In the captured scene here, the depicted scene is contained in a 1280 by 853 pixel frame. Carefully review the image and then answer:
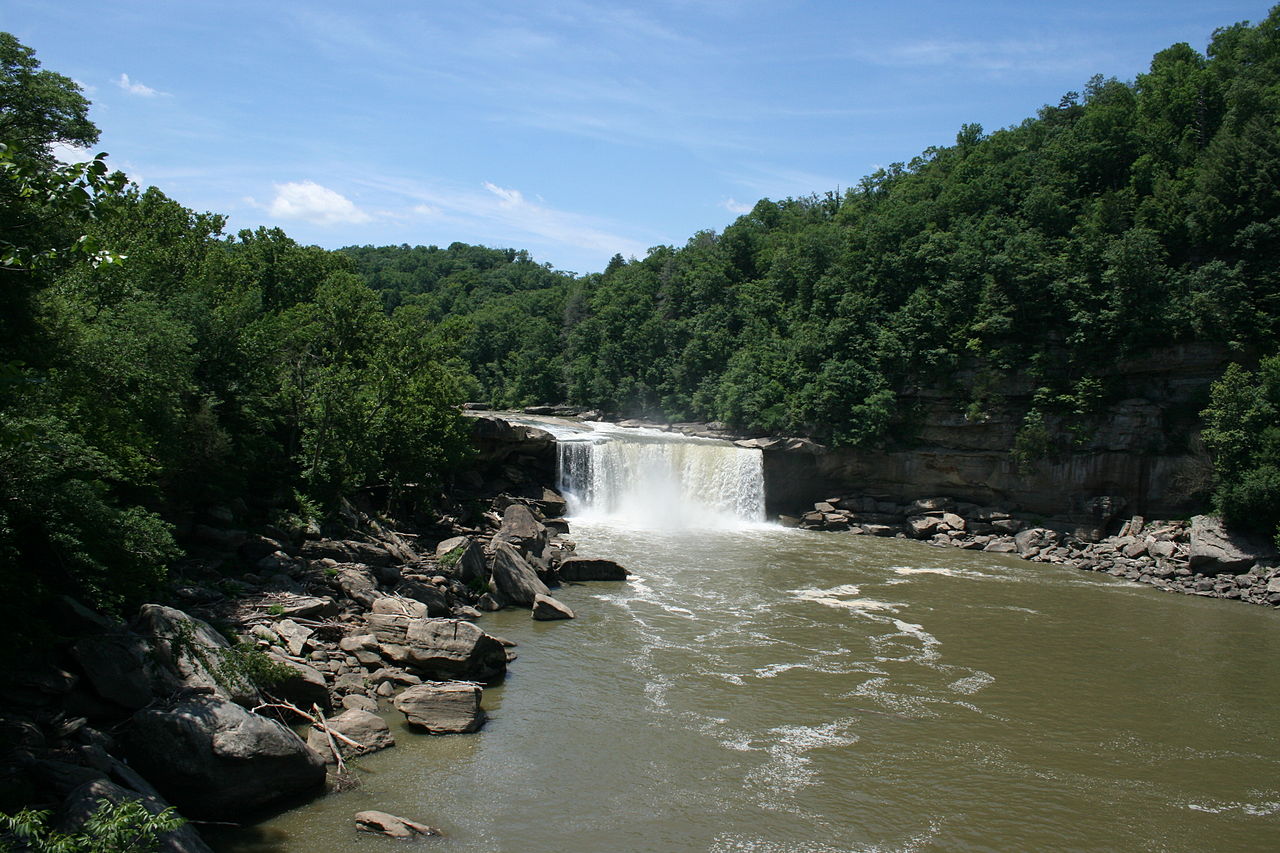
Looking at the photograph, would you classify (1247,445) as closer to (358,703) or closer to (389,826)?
(358,703)

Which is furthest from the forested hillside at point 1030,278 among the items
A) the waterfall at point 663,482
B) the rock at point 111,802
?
the rock at point 111,802

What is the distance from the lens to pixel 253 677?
42.3 ft

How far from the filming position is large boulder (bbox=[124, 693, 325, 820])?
1034 centimetres

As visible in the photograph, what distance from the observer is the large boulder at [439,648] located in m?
16.2

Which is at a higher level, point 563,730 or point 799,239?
point 799,239

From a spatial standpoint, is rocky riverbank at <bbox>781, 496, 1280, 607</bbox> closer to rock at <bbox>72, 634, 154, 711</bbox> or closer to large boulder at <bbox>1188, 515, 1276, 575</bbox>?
large boulder at <bbox>1188, 515, 1276, 575</bbox>

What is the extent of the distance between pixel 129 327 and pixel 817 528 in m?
30.2

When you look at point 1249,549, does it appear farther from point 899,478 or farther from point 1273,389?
point 899,478

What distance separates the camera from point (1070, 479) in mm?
37156

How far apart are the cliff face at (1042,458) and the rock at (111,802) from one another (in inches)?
1331

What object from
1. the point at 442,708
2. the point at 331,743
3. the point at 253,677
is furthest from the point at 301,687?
the point at 442,708

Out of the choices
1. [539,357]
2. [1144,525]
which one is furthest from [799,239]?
[1144,525]

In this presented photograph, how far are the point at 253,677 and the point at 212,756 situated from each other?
8.31 feet

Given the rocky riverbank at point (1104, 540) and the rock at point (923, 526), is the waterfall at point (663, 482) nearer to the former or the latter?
the rocky riverbank at point (1104, 540)
